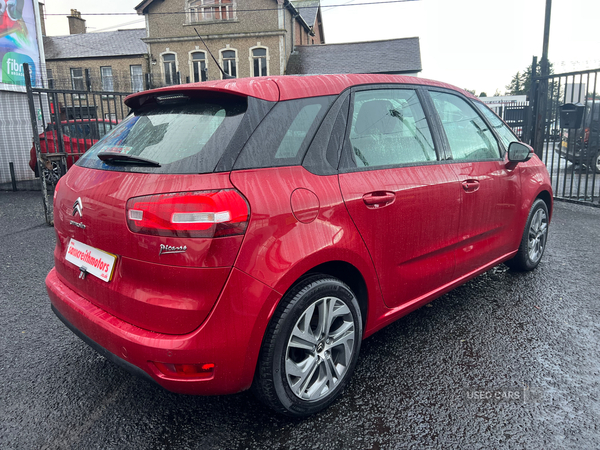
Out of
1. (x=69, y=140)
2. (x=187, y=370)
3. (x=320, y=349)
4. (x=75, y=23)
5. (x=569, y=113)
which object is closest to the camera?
(x=187, y=370)

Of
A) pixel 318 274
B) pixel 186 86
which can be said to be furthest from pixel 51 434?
pixel 186 86

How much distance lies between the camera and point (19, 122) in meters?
12.2

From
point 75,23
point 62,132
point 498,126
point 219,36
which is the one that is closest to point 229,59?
point 219,36

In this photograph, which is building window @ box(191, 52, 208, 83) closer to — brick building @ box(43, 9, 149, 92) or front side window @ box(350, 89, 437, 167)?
brick building @ box(43, 9, 149, 92)

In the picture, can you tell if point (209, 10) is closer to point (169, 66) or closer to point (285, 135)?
point (169, 66)

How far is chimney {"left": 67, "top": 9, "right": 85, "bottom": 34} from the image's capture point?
4569 cm

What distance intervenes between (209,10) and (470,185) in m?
34.5

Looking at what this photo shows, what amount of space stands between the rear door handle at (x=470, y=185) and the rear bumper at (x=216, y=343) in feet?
5.66

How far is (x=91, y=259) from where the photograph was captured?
2.21 meters

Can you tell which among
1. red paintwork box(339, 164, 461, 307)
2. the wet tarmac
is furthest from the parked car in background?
red paintwork box(339, 164, 461, 307)

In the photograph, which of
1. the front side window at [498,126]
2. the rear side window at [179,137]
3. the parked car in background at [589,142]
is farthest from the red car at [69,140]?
the parked car in background at [589,142]

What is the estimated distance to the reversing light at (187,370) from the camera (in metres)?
1.94

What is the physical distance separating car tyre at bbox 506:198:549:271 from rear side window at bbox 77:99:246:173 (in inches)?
122

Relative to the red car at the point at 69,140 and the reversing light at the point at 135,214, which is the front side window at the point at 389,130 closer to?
the reversing light at the point at 135,214
